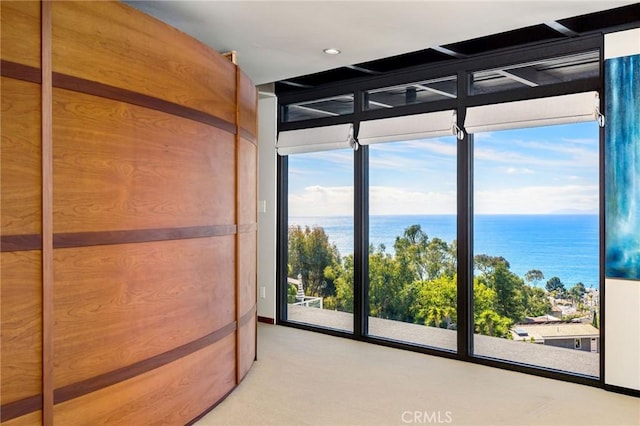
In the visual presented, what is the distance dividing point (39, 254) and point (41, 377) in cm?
51

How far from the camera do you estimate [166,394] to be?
9.35 ft

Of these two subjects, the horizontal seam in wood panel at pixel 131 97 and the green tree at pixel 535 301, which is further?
the green tree at pixel 535 301

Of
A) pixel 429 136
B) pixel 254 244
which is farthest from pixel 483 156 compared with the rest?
pixel 254 244

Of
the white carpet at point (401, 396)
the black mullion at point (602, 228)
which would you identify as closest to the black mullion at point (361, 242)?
the white carpet at point (401, 396)

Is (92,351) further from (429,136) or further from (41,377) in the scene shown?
(429,136)

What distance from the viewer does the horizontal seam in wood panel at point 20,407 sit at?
2.03m

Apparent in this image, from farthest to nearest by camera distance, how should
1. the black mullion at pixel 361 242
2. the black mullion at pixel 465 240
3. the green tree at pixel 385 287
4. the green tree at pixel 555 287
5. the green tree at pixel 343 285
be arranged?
the green tree at pixel 343 285, the black mullion at pixel 361 242, the green tree at pixel 385 287, the black mullion at pixel 465 240, the green tree at pixel 555 287

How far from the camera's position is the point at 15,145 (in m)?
2.03

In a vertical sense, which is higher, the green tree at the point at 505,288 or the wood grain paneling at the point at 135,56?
the wood grain paneling at the point at 135,56

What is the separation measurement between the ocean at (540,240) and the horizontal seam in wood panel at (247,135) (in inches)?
64.0

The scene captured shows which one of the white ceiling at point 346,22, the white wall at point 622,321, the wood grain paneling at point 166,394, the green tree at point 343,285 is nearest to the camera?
the wood grain paneling at point 166,394

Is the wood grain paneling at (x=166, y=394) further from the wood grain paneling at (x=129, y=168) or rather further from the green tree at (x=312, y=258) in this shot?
the green tree at (x=312, y=258)

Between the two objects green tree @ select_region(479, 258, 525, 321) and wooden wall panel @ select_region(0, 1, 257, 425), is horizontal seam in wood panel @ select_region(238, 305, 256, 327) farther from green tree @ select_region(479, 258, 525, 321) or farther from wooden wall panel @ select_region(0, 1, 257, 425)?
green tree @ select_region(479, 258, 525, 321)

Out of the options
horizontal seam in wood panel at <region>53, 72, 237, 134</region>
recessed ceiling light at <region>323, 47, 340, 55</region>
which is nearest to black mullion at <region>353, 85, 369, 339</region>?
recessed ceiling light at <region>323, 47, 340, 55</region>
